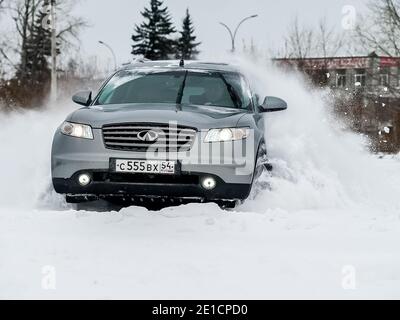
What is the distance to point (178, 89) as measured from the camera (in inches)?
261

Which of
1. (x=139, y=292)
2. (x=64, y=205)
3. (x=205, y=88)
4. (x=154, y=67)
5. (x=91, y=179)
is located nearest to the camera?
(x=139, y=292)

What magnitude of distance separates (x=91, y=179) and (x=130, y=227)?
63 centimetres

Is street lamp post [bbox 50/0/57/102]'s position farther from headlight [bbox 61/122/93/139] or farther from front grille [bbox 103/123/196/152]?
front grille [bbox 103/123/196/152]

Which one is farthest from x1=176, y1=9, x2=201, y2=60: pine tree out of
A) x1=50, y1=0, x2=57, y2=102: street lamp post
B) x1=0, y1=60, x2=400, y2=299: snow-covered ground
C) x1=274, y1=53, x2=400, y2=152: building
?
x1=0, y1=60, x2=400, y2=299: snow-covered ground

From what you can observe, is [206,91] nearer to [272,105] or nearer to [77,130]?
[272,105]

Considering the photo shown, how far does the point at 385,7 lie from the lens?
3203 centimetres

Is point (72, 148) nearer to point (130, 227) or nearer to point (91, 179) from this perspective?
point (91, 179)

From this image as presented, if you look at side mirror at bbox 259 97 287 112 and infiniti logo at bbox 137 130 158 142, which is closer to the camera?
infiniti logo at bbox 137 130 158 142

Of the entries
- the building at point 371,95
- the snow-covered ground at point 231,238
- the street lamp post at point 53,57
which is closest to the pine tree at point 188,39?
the building at point 371,95

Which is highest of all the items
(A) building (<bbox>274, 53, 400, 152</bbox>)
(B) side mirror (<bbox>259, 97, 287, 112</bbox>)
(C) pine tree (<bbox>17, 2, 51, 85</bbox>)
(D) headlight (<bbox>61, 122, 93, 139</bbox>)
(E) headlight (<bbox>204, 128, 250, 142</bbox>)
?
(C) pine tree (<bbox>17, 2, 51, 85</bbox>)

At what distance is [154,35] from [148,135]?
63.9 meters

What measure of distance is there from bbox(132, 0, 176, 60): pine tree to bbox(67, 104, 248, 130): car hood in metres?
61.8

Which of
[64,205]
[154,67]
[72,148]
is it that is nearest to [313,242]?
[72,148]

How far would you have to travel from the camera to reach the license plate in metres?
5.25
